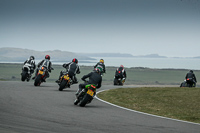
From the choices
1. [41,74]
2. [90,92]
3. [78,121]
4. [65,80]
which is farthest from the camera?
[41,74]

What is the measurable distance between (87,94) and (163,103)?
5293 mm

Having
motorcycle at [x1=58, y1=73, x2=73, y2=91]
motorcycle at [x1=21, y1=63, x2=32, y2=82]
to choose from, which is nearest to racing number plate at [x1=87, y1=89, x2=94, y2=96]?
motorcycle at [x1=58, y1=73, x2=73, y2=91]

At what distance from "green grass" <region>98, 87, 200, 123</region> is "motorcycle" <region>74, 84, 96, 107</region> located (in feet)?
7.58

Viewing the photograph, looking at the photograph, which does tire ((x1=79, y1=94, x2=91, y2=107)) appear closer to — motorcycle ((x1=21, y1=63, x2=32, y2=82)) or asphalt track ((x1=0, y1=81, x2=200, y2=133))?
asphalt track ((x1=0, y1=81, x2=200, y2=133))

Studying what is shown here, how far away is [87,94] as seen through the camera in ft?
50.7

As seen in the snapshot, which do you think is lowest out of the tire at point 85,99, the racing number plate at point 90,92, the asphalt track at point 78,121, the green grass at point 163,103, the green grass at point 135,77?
the green grass at point 135,77

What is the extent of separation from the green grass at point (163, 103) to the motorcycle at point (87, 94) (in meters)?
2.31

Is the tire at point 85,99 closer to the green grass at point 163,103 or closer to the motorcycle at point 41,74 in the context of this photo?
the green grass at point 163,103

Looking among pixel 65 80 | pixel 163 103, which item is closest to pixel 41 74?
pixel 65 80

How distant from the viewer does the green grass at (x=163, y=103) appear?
52.3 feet

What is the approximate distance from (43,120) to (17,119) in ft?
2.28

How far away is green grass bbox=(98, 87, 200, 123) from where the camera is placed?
1593 centimetres

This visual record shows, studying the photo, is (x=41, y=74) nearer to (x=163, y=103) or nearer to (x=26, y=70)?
(x=26, y=70)

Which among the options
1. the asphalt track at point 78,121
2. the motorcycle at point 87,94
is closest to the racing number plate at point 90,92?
the motorcycle at point 87,94
